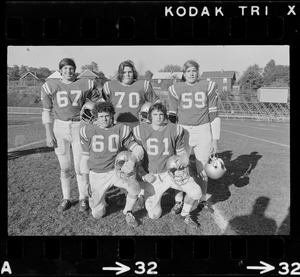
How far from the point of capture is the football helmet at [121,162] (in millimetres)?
2975

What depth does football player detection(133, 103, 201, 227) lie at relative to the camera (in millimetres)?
3025

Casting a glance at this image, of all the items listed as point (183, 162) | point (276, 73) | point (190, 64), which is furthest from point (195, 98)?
point (276, 73)

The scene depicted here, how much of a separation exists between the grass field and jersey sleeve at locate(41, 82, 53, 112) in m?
0.44

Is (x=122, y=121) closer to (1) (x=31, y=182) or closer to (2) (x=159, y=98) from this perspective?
(2) (x=159, y=98)

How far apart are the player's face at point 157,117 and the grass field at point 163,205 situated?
0.69m

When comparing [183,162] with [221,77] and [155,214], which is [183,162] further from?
[221,77]

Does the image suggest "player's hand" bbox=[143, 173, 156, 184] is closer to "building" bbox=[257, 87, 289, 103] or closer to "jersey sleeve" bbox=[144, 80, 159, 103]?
"jersey sleeve" bbox=[144, 80, 159, 103]

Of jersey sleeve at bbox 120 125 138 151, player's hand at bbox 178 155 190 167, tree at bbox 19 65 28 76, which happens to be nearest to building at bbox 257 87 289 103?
player's hand at bbox 178 155 190 167

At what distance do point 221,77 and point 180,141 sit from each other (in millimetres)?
943

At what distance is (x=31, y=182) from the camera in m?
3.66

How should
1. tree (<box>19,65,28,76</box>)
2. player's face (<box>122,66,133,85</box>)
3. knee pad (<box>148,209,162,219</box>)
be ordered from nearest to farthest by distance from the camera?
player's face (<box>122,66,133,85</box>), tree (<box>19,65,28,76</box>), knee pad (<box>148,209,162,219</box>)

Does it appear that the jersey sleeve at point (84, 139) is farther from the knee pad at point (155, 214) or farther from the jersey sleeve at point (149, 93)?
the knee pad at point (155, 214)
